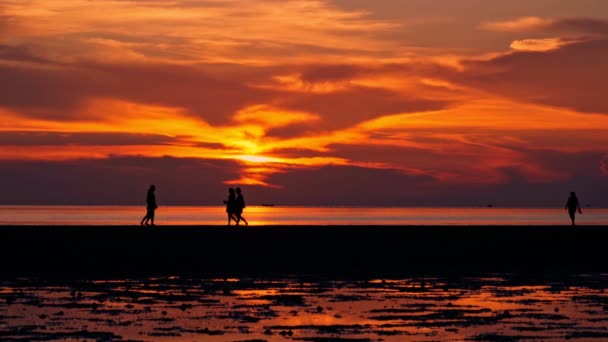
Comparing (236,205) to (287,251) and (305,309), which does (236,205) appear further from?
(305,309)

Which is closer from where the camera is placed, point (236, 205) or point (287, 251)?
point (287, 251)

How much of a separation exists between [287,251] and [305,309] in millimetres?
16183

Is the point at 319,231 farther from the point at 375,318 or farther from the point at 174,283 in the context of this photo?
the point at 375,318

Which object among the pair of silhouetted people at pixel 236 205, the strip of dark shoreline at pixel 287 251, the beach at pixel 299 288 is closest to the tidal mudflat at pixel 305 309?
the beach at pixel 299 288

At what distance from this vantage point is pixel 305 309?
59.6 ft

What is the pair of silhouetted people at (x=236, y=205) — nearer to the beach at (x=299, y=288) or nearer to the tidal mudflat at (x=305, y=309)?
the beach at (x=299, y=288)

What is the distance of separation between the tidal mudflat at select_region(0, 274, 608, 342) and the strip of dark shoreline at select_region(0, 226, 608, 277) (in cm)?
306

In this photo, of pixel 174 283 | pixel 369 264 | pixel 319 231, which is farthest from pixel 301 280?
pixel 319 231

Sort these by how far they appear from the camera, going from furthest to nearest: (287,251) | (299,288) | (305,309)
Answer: (287,251) → (299,288) → (305,309)

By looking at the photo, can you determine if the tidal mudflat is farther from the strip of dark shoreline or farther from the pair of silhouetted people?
the pair of silhouetted people

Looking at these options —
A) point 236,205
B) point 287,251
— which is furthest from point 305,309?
point 236,205

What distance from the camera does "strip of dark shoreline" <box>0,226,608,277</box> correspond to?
27.8 m

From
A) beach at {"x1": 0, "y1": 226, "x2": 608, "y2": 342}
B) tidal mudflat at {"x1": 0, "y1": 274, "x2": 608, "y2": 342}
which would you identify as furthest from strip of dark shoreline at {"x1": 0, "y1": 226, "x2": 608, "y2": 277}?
tidal mudflat at {"x1": 0, "y1": 274, "x2": 608, "y2": 342}

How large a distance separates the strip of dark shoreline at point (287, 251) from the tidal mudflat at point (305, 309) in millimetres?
3056
